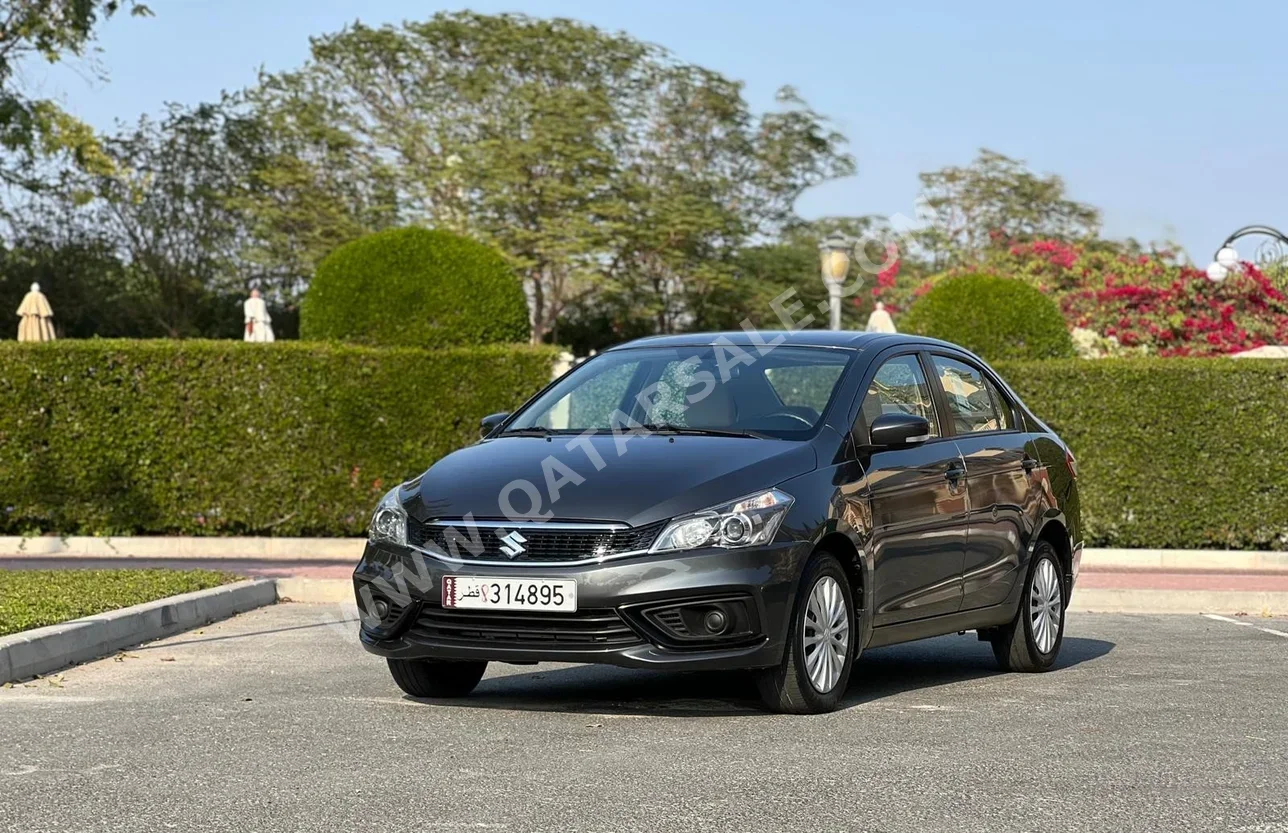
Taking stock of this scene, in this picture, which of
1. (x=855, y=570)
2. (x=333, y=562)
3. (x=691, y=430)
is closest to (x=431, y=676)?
(x=691, y=430)

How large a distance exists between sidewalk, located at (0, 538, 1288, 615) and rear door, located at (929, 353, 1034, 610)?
456 cm

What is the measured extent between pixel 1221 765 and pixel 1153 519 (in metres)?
12.3

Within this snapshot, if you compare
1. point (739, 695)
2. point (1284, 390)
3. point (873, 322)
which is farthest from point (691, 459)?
point (873, 322)

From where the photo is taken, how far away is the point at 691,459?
7754mm

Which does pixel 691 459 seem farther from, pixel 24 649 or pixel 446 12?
pixel 446 12

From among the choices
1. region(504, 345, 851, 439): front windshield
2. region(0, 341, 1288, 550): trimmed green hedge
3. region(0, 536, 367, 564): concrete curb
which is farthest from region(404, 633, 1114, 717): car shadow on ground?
region(0, 536, 367, 564): concrete curb

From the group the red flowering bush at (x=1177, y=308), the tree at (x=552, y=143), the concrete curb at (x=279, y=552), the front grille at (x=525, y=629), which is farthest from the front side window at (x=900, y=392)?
the tree at (x=552, y=143)

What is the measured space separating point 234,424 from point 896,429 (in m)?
11.3

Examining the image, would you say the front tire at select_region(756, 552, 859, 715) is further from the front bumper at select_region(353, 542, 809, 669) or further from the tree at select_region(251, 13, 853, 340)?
the tree at select_region(251, 13, 853, 340)

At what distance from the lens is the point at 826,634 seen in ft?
25.6

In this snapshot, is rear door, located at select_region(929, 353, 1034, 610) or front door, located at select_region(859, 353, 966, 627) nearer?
front door, located at select_region(859, 353, 966, 627)

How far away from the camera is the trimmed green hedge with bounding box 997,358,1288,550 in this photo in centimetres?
1833

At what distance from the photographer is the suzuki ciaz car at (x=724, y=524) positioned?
7.35 m

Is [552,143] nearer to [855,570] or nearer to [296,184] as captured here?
[296,184]
